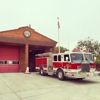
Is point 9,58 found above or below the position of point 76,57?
Answer: above

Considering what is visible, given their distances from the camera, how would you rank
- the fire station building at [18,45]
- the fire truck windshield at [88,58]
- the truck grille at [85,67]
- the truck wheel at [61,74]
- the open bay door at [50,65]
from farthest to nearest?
the fire station building at [18,45] → the open bay door at [50,65] → the truck wheel at [61,74] → the fire truck windshield at [88,58] → the truck grille at [85,67]

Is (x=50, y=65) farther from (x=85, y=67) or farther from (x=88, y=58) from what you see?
(x=85, y=67)

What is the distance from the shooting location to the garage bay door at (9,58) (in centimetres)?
2269

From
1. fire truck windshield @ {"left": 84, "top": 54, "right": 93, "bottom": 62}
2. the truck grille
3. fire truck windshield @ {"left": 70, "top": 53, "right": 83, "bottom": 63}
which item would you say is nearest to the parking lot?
the truck grille

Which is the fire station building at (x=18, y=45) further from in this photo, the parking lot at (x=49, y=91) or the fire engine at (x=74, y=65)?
the parking lot at (x=49, y=91)

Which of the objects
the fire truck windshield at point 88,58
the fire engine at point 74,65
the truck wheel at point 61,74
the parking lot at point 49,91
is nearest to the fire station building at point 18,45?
the fire engine at point 74,65

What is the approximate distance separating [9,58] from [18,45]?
242 cm

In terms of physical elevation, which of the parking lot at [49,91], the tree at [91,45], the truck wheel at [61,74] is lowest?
the parking lot at [49,91]

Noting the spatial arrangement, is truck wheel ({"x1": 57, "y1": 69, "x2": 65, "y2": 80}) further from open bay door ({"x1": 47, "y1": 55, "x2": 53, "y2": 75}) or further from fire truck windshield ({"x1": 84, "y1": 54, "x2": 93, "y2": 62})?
fire truck windshield ({"x1": 84, "y1": 54, "x2": 93, "y2": 62})

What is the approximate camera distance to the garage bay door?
74.4 ft

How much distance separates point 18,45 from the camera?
23.4 m

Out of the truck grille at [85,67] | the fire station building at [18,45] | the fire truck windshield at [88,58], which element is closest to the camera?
the truck grille at [85,67]

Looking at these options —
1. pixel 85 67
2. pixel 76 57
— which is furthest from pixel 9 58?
pixel 85 67

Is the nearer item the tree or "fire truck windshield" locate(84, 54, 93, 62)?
"fire truck windshield" locate(84, 54, 93, 62)
